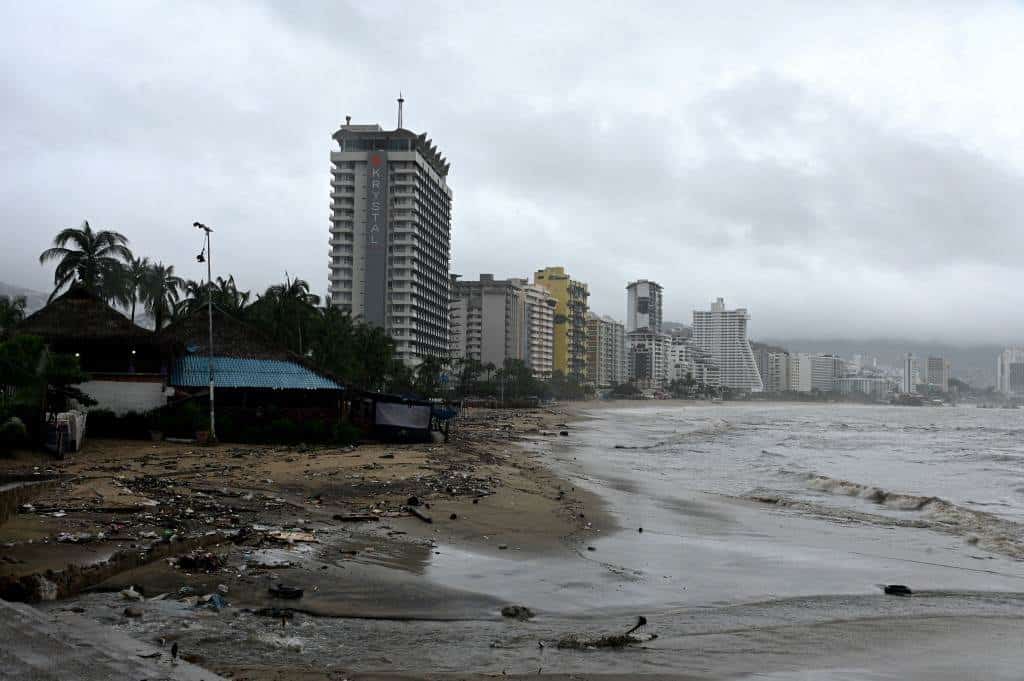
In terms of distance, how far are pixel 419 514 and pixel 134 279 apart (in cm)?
4328

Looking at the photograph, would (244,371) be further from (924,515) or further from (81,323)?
(924,515)

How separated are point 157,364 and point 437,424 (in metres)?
14.0

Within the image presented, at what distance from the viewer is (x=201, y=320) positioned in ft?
120

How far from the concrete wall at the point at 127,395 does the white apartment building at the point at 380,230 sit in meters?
79.7

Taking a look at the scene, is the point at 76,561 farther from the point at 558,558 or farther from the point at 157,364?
the point at 157,364

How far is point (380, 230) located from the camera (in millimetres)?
112688

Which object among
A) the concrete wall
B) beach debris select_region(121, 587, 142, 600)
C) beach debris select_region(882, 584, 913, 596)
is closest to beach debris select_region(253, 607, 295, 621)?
beach debris select_region(121, 587, 142, 600)

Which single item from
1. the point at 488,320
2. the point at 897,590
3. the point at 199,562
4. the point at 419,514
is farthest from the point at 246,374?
the point at 488,320

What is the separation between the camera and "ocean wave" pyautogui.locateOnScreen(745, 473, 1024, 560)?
17750 mm

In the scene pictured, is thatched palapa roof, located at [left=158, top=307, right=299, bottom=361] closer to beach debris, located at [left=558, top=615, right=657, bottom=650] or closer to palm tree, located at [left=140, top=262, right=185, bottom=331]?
palm tree, located at [left=140, top=262, right=185, bottom=331]

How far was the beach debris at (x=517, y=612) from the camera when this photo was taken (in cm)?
959

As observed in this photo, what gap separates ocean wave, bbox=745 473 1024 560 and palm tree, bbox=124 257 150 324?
40426mm

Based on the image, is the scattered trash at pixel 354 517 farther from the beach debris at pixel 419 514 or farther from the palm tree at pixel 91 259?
the palm tree at pixel 91 259

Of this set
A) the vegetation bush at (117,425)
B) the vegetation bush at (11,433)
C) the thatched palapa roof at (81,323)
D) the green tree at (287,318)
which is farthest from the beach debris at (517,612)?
the green tree at (287,318)
